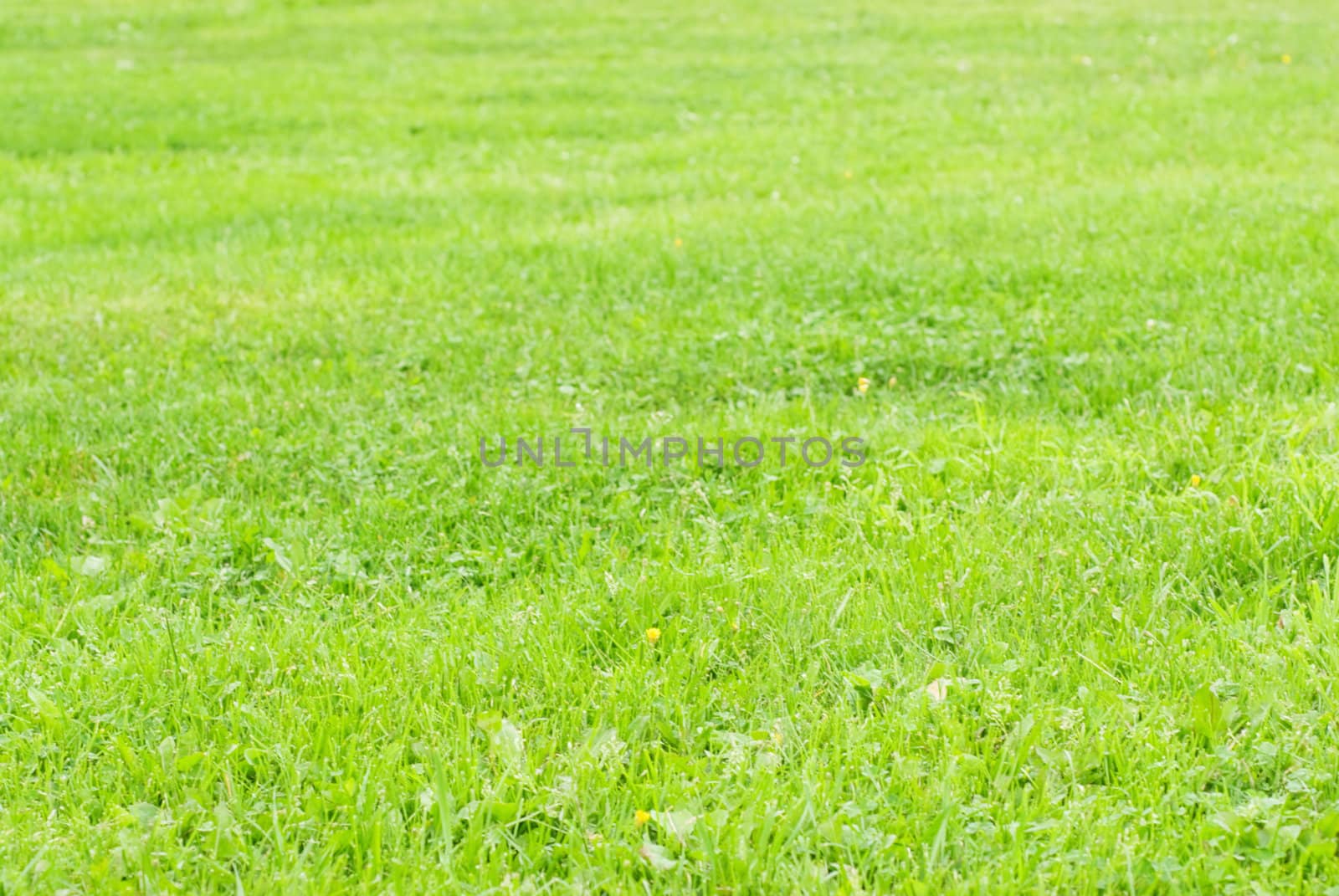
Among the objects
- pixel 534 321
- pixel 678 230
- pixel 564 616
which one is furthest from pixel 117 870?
pixel 678 230

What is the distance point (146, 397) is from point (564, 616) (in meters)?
2.87

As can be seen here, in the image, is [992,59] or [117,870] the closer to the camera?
[117,870]

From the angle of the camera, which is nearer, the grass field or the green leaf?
the grass field

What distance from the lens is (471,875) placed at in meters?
2.55

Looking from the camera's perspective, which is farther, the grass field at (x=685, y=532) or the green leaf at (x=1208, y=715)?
the green leaf at (x=1208, y=715)

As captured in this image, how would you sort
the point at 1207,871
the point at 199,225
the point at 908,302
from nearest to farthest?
the point at 1207,871 < the point at 908,302 < the point at 199,225

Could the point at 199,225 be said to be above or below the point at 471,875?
above

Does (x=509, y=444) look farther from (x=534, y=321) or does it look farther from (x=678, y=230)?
(x=678, y=230)

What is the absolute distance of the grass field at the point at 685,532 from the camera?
8.75ft

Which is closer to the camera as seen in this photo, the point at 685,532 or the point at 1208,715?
the point at 1208,715

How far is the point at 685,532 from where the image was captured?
12.9 ft

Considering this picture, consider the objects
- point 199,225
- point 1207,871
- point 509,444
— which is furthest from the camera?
point 199,225

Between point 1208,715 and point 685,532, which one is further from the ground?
point 685,532

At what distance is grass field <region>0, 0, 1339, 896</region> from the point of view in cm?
267
